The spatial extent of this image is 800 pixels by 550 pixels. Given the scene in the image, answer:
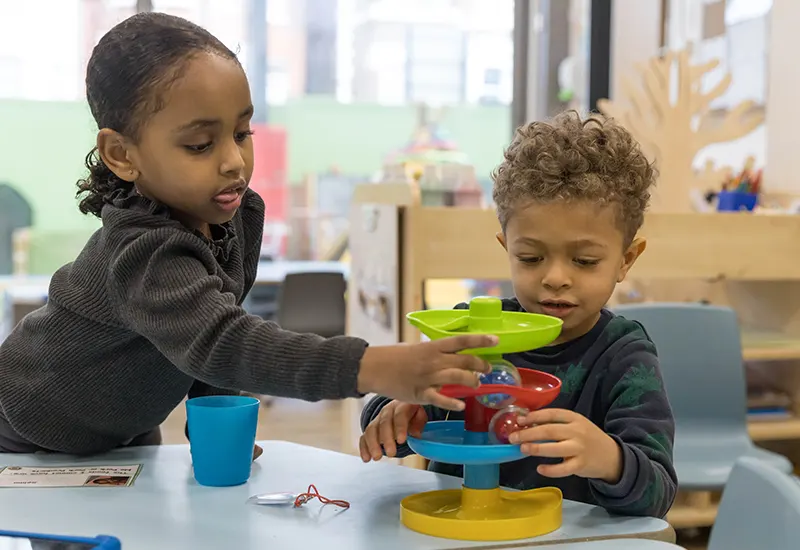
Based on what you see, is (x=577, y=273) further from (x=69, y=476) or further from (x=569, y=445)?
(x=69, y=476)

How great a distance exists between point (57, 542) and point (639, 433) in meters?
0.60

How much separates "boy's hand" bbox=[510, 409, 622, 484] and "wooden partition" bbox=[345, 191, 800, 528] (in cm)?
141

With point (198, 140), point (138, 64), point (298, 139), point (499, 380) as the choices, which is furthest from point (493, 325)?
point (298, 139)

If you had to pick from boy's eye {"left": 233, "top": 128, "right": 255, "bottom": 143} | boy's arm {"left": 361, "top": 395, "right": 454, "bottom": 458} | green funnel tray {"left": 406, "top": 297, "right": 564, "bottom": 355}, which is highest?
boy's eye {"left": 233, "top": 128, "right": 255, "bottom": 143}

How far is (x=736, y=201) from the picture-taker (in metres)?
2.85

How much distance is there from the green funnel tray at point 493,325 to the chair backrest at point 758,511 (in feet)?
1.06

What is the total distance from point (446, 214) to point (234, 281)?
1272mm

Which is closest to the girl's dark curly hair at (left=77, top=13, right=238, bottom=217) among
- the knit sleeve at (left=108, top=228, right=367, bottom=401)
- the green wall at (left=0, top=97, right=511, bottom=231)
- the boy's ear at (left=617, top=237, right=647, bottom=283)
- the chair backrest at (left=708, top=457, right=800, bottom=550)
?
the knit sleeve at (left=108, top=228, right=367, bottom=401)

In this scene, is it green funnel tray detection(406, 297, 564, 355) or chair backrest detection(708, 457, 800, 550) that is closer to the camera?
green funnel tray detection(406, 297, 564, 355)

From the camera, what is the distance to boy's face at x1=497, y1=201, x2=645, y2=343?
3.66 ft

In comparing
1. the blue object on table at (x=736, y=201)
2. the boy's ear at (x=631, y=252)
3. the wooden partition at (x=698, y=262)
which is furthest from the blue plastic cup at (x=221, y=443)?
the blue object on table at (x=736, y=201)

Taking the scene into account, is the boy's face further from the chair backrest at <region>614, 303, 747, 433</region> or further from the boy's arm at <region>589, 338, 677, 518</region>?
the chair backrest at <region>614, 303, 747, 433</region>

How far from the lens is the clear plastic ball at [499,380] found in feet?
2.81

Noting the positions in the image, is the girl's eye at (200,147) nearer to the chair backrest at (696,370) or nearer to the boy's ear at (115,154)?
the boy's ear at (115,154)
